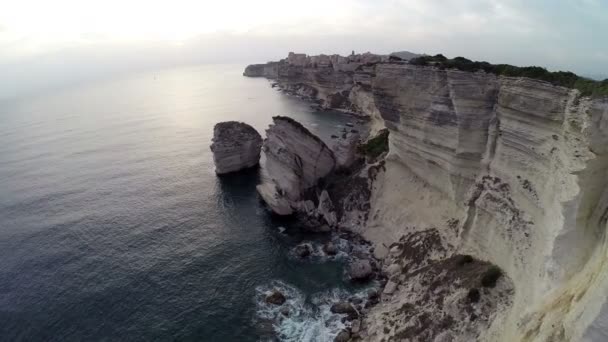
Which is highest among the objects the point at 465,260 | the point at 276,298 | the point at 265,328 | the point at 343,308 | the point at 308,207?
the point at 465,260

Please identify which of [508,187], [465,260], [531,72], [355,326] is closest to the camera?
[531,72]

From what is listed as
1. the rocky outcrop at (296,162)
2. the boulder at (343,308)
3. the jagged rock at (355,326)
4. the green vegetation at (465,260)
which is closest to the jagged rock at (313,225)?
the rocky outcrop at (296,162)

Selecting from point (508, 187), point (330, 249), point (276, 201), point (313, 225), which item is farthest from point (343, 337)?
point (276, 201)

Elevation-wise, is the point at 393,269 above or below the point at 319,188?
below

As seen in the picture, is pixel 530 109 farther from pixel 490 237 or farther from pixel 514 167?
pixel 490 237

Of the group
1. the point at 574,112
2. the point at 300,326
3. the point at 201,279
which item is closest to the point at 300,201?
the point at 201,279

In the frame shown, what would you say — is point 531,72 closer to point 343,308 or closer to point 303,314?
point 343,308

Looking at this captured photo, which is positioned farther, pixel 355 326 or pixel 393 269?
pixel 393 269
